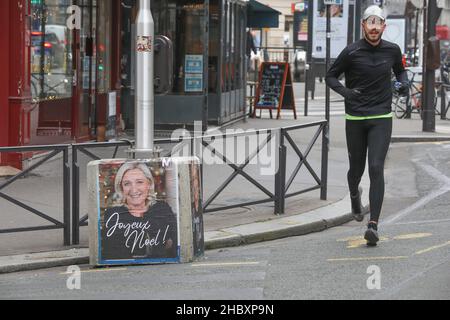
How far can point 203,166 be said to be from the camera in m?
9.28

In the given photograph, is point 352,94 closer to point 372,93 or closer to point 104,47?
point 372,93

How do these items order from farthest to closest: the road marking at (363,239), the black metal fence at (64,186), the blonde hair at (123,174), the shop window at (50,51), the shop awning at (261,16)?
the shop awning at (261,16) < the shop window at (50,51) < the road marking at (363,239) < the black metal fence at (64,186) < the blonde hair at (123,174)

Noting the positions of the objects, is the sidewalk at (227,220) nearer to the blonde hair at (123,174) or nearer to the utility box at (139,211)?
the utility box at (139,211)

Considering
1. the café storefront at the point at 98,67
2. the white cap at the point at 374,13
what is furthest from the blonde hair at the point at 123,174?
the white cap at the point at 374,13

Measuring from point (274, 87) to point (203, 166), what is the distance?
12679 mm

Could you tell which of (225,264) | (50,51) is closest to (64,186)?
(225,264)

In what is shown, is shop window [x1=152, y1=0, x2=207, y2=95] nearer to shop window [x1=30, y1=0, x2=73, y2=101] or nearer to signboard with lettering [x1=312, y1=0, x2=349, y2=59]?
shop window [x1=30, y1=0, x2=73, y2=101]

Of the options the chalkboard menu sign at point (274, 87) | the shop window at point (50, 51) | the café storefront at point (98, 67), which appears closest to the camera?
the café storefront at point (98, 67)

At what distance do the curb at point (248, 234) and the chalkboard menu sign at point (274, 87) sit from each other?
10.7 m

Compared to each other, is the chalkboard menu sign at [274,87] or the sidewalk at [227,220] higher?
the chalkboard menu sign at [274,87]

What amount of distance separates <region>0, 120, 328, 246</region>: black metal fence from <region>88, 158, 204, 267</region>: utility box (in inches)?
24.9

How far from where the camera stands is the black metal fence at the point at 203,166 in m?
8.51

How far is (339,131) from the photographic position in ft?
→ 65.8

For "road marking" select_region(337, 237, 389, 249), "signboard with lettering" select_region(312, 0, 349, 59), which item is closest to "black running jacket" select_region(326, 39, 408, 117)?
"road marking" select_region(337, 237, 389, 249)
